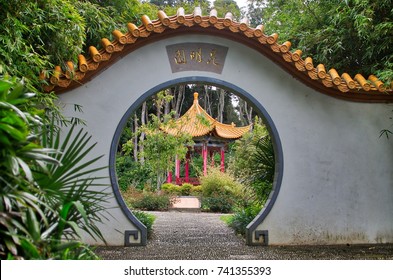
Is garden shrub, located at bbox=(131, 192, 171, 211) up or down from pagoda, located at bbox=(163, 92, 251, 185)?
down

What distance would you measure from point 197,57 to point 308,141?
6.49 ft

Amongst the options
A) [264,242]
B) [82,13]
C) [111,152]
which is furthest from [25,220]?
[82,13]

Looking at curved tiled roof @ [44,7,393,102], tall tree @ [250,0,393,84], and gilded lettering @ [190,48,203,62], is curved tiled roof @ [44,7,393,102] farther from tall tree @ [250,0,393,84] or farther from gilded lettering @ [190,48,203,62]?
tall tree @ [250,0,393,84]

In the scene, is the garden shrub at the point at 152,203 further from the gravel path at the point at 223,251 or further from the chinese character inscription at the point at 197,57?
the chinese character inscription at the point at 197,57

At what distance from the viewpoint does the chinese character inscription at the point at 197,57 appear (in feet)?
20.9

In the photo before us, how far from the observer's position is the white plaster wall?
20.7ft

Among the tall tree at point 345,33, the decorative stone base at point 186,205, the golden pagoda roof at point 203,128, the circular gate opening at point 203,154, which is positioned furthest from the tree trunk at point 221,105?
the tall tree at point 345,33

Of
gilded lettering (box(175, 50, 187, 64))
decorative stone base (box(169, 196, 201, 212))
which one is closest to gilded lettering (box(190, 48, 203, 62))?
gilded lettering (box(175, 50, 187, 64))

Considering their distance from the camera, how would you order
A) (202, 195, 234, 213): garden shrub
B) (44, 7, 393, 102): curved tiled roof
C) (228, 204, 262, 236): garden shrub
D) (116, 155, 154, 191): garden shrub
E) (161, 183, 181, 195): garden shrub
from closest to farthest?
(44, 7, 393, 102): curved tiled roof → (228, 204, 262, 236): garden shrub → (202, 195, 234, 213): garden shrub → (116, 155, 154, 191): garden shrub → (161, 183, 181, 195): garden shrub

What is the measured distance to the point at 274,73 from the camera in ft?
21.5

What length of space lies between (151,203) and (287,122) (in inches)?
326

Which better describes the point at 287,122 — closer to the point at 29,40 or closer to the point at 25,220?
the point at 29,40

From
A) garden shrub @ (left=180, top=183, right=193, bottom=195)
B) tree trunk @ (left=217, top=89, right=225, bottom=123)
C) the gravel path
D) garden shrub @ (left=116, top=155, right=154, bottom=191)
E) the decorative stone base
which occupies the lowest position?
the gravel path

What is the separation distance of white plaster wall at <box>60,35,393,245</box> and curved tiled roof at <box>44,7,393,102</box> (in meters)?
0.11
